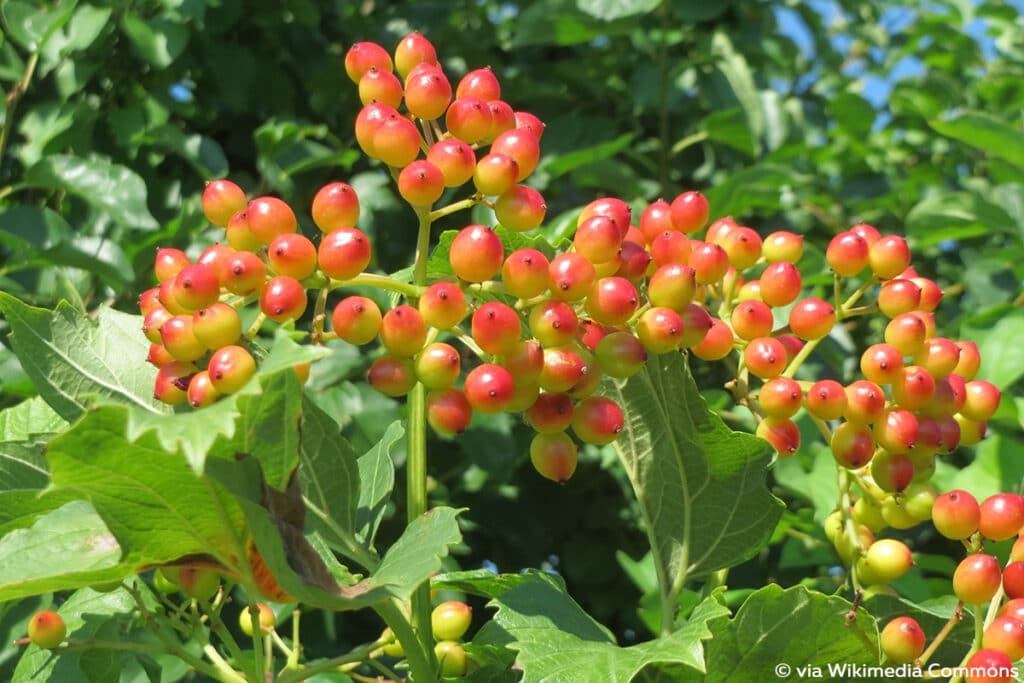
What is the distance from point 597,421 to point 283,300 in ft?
1.19

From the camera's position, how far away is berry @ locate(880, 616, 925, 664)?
1.23 meters

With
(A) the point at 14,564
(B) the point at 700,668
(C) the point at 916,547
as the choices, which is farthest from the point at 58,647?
(C) the point at 916,547

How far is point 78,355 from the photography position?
1134 millimetres

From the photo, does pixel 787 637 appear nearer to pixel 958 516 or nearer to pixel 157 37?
Result: pixel 958 516

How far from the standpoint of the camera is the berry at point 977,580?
3.95ft

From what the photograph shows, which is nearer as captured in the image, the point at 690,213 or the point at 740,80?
the point at 690,213

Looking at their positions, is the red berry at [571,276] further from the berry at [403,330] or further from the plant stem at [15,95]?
the plant stem at [15,95]

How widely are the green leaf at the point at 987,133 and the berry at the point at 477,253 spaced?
1.63 metres

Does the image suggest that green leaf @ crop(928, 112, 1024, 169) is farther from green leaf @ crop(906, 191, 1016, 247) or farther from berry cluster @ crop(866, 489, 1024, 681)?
berry cluster @ crop(866, 489, 1024, 681)

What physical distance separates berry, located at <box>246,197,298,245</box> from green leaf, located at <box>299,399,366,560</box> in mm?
206

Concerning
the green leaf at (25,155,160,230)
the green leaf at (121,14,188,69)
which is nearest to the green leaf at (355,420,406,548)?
the green leaf at (25,155,160,230)

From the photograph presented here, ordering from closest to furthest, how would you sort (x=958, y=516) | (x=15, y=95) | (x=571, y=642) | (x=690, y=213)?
(x=571, y=642) → (x=958, y=516) → (x=690, y=213) → (x=15, y=95)

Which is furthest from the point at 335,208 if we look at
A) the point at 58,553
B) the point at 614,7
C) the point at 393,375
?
the point at 614,7

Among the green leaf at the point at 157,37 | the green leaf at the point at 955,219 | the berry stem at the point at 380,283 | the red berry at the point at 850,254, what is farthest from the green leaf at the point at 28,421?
the green leaf at the point at 955,219
